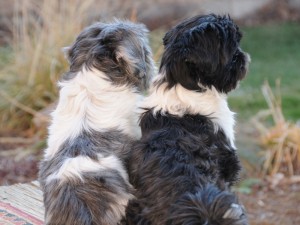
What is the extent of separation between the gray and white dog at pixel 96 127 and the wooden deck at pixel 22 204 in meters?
0.89

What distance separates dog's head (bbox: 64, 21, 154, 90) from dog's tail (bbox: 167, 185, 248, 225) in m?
0.95

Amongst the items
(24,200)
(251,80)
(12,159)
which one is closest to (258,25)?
(251,80)

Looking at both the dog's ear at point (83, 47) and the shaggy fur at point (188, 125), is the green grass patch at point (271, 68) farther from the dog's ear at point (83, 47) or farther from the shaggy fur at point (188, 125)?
the shaggy fur at point (188, 125)

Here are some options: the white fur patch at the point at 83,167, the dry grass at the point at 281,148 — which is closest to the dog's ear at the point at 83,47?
the white fur patch at the point at 83,167

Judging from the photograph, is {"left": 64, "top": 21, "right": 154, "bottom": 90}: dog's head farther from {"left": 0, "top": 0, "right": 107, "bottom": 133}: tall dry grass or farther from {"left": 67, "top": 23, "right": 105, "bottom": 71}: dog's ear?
{"left": 0, "top": 0, "right": 107, "bottom": 133}: tall dry grass

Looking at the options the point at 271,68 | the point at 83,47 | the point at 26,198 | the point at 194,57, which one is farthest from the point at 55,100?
the point at 271,68

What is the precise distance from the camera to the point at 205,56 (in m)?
3.52

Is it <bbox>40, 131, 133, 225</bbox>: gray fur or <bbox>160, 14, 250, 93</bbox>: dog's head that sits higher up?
<bbox>160, 14, 250, 93</bbox>: dog's head

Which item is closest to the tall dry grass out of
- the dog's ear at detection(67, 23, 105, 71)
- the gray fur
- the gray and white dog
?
the dog's ear at detection(67, 23, 105, 71)

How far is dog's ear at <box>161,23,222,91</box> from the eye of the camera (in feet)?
11.6

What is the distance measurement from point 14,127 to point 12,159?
682 millimetres

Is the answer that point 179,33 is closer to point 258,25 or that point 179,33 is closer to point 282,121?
point 282,121

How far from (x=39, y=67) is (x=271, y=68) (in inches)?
181

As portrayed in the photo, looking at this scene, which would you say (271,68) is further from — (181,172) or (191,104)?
(181,172)
